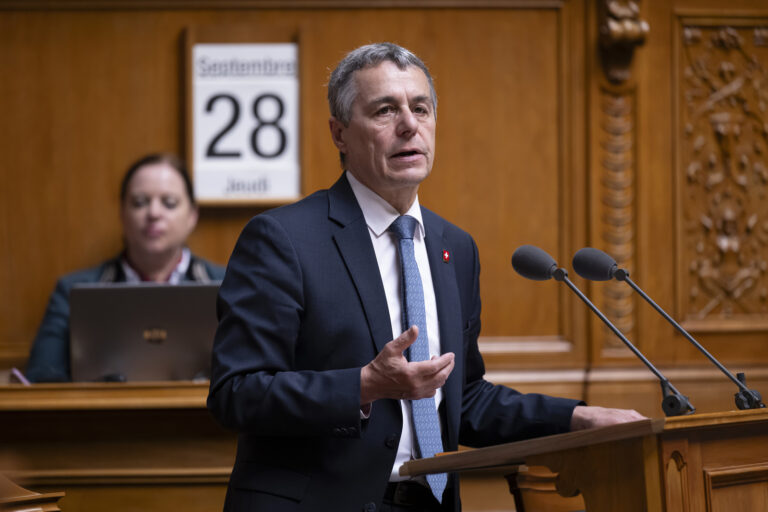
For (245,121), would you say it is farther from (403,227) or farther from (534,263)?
(534,263)

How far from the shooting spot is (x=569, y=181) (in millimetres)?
3766

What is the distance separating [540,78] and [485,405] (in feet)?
7.06

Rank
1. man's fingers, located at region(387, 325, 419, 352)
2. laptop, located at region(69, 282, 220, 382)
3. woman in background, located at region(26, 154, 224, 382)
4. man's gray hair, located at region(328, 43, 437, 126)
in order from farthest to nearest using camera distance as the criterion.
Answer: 1. woman in background, located at region(26, 154, 224, 382)
2. laptop, located at region(69, 282, 220, 382)
3. man's gray hair, located at region(328, 43, 437, 126)
4. man's fingers, located at region(387, 325, 419, 352)

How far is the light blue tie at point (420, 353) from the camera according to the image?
1.74 m

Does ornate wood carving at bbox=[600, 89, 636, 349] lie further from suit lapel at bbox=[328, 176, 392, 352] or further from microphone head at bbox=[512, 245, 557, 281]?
suit lapel at bbox=[328, 176, 392, 352]

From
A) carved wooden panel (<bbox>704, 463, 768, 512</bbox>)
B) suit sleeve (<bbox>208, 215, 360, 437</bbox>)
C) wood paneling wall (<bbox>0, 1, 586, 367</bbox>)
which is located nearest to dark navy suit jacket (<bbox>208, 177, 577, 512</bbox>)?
suit sleeve (<bbox>208, 215, 360, 437</bbox>)

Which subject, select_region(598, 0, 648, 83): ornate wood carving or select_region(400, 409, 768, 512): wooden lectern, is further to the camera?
select_region(598, 0, 648, 83): ornate wood carving

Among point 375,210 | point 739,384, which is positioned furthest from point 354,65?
point 739,384

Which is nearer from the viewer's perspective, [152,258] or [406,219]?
[406,219]

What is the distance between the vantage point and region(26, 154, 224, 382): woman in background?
3537 millimetres

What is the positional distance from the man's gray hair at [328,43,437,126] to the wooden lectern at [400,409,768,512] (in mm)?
757

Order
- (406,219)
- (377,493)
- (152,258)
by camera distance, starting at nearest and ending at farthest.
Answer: (377,493) → (406,219) → (152,258)

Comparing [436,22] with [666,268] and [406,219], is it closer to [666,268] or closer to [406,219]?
[666,268]

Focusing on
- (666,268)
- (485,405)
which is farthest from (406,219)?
(666,268)
